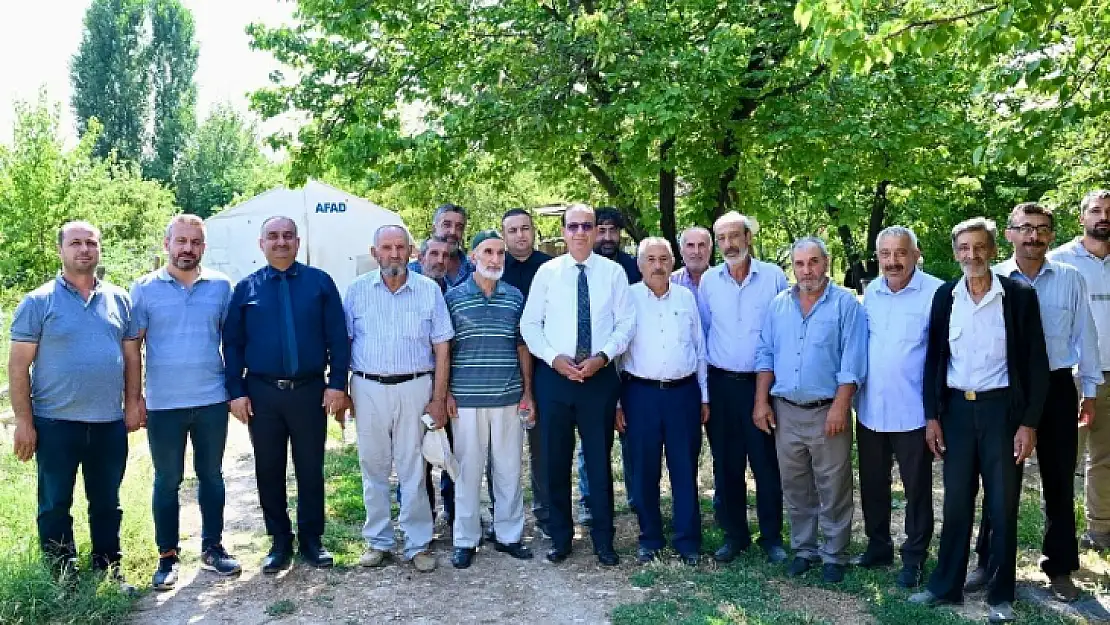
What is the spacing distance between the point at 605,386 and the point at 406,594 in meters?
1.64

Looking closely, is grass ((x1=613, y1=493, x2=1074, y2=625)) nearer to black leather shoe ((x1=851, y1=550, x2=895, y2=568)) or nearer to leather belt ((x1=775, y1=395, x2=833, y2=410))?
black leather shoe ((x1=851, y1=550, x2=895, y2=568))

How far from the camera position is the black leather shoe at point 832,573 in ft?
16.4

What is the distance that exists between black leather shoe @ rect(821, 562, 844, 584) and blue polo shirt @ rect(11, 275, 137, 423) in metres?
4.01

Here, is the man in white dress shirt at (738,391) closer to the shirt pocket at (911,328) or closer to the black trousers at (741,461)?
the black trousers at (741,461)

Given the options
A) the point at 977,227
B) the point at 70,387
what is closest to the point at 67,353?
the point at 70,387

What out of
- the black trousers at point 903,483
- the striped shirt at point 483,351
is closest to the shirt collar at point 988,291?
the black trousers at point 903,483

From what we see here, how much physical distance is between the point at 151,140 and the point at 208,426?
1818 inches

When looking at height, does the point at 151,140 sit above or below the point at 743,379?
above

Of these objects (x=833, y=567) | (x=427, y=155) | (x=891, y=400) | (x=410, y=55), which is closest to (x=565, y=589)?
(x=833, y=567)

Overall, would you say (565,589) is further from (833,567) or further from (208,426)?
(208,426)

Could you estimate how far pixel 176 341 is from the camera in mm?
5066

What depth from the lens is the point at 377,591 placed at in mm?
5043

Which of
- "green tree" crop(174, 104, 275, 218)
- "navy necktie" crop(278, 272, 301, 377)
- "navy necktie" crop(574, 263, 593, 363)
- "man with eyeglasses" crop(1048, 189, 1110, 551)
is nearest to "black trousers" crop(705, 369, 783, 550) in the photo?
"navy necktie" crop(574, 263, 593, 363)

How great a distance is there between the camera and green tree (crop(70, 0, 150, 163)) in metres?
44.4
